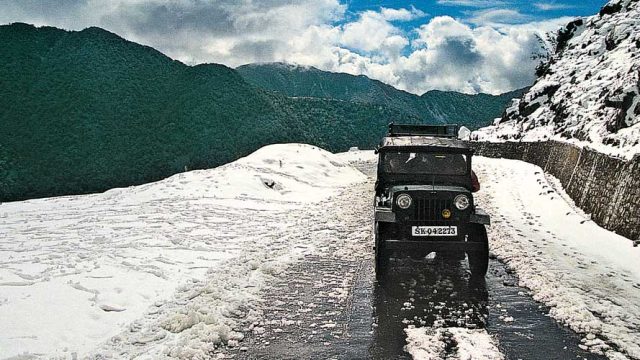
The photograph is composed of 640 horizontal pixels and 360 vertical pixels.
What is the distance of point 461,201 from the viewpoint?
748cm

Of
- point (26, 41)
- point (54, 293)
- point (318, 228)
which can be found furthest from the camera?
point (26, 41)

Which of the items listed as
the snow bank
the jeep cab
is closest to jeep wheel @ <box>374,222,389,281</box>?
the jeep cab

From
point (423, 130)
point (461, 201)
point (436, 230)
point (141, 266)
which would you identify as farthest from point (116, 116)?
point (461, 201)

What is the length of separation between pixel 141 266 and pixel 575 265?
28.1 ft

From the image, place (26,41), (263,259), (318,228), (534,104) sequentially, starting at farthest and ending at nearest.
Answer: (26,41), (534,104), (318,228), (263,259)

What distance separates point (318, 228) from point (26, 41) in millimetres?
156217

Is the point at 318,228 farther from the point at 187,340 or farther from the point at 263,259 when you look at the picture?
the point at 187,340

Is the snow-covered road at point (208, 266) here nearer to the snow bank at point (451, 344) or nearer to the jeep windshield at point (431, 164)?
the snow bank at point (451, 344)

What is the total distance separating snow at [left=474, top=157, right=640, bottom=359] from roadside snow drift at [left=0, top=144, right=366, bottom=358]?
459 centimetres

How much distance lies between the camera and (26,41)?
5226 inches

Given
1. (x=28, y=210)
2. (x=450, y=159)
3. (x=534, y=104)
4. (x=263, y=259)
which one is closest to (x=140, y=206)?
(x=28, y=210)

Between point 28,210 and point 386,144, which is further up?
point 386,144

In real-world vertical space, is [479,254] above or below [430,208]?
below

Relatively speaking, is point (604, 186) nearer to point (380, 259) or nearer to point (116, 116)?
point (380, 259)
